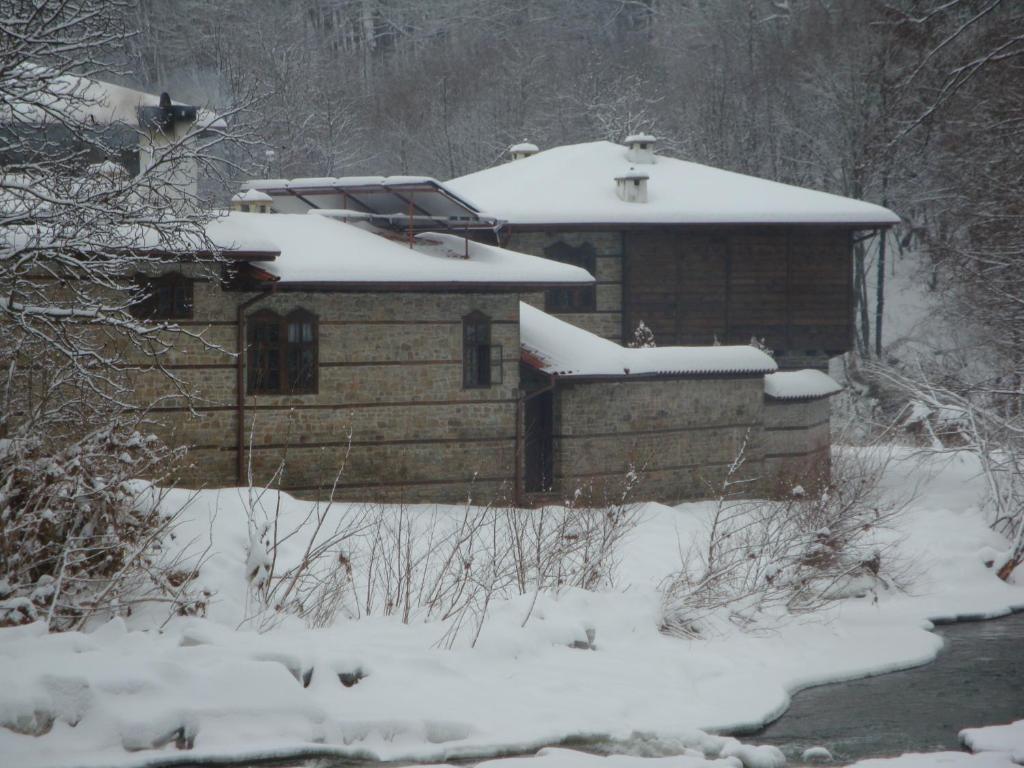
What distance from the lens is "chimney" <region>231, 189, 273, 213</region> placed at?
2022 cm

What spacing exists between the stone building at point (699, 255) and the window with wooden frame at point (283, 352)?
25.1ft

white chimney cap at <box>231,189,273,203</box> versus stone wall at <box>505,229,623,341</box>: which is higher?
white chimney cap at <box>231,189,273,203</box>

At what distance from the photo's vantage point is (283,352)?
17125 millimetres

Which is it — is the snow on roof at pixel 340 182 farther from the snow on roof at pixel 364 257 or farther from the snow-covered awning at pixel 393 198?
the snow on roof at pixel 364 257

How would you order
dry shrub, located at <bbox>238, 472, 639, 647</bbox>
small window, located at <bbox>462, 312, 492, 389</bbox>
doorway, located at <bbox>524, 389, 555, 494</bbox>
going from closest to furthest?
dry shrub, located at <bbox>238, 472, 639, 647</bbox>
small window, located at <bbox>462, 312, 492, 389</bbox>
doorway, located at <bbox>524, 389, 555, 494</bbox>

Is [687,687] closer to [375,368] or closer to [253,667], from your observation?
[253,667]

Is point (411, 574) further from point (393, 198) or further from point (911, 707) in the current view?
point (393, 198)

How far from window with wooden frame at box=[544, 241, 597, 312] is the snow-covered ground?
1223 centimetres

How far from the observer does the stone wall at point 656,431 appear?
1905 centimetres

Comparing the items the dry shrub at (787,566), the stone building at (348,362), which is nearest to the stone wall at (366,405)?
the stone building at (348,362)

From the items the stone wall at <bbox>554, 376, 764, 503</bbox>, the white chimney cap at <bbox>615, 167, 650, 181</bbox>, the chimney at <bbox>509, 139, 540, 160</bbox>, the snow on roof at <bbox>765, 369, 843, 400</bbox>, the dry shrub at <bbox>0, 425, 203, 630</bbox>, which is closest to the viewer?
the dry shrub at <bbox>0, 425, 203, 630</bbox>

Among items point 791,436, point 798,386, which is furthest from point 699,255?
point 791,436

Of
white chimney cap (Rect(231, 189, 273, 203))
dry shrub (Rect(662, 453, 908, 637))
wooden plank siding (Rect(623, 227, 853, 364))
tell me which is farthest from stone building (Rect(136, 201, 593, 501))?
wooden plank siding (Rect(623, 227, 853, 364))

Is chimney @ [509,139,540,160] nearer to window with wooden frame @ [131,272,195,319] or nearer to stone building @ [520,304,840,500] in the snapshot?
stone building @ [520,304,840,500]
